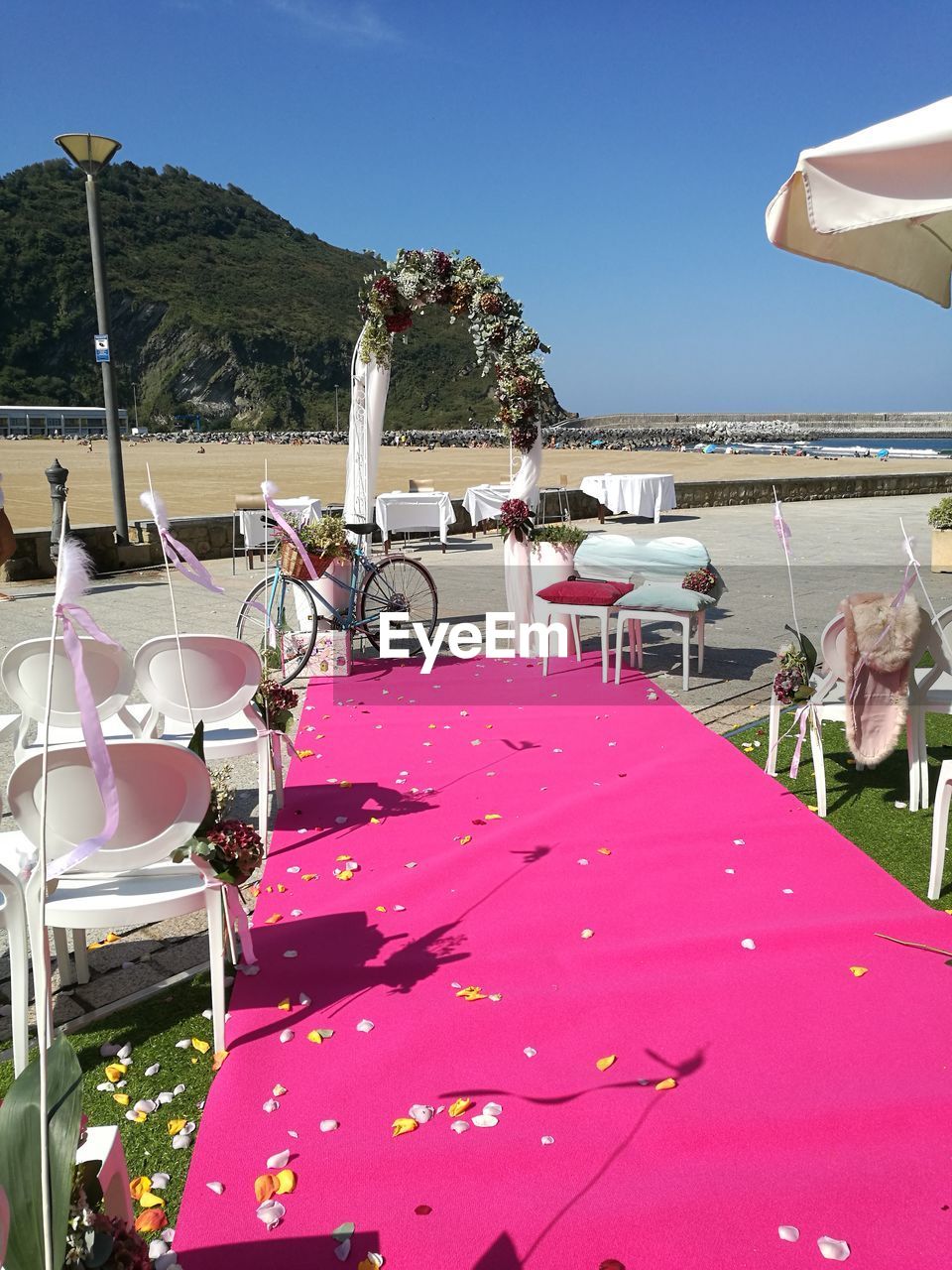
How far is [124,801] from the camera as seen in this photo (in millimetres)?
2578

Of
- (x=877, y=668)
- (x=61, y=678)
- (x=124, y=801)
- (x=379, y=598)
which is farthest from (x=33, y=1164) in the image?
(x=379, y=598)

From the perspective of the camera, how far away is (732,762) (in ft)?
17.4

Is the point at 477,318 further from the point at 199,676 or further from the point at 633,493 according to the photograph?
the point at 633,493

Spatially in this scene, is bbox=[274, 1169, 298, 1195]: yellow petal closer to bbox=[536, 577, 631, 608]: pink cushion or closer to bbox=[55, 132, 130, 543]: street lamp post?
bbox=[536, 577, 631, 608]: pink cushion

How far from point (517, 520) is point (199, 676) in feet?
13.7

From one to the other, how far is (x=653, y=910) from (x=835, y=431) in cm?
16778

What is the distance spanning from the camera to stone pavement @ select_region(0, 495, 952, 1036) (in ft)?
11.4

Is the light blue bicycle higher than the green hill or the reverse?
the reverse

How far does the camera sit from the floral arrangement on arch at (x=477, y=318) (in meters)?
7.95

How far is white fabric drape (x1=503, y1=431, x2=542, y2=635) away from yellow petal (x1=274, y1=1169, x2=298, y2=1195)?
596 centimetres

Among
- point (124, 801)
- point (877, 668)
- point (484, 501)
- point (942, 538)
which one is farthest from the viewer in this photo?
point (484, 501)

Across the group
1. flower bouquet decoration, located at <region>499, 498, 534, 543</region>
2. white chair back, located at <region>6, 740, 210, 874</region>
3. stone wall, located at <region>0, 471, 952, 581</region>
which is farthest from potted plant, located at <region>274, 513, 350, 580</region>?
white chair back, located at <region>6, 740, 210, 874</region>

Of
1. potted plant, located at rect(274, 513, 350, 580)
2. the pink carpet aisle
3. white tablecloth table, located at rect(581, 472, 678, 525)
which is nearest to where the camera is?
the pink carpet aisle

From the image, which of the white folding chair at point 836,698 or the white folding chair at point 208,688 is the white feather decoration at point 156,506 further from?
the white folding chair at point 836,698
